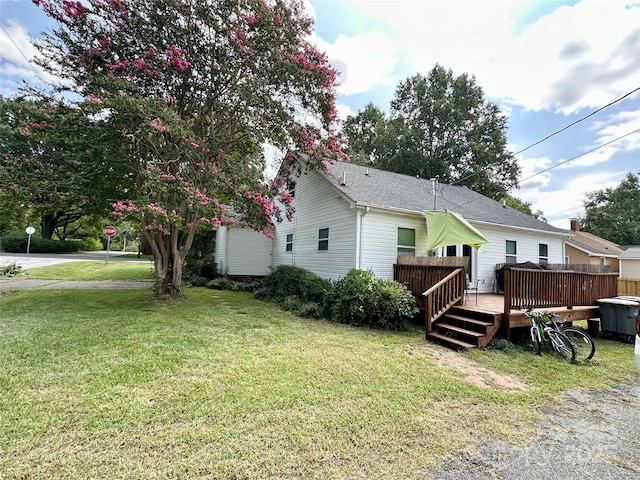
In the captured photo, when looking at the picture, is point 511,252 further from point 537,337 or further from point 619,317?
point 537,337

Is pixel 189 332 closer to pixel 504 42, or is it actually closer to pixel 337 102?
pixel 337 102

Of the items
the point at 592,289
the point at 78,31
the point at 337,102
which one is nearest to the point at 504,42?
the point at 337,102

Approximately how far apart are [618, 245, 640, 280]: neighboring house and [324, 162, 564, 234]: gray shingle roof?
646 inches

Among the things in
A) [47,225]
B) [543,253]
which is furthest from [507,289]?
[47,225]

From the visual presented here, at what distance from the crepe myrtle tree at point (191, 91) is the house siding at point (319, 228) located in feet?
4.96

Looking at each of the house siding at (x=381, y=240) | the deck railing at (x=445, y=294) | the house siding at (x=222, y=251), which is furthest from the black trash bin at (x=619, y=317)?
the house siding at (x=222, y=251)

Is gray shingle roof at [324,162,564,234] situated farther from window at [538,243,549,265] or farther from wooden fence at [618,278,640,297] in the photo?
wooden fence at [618,278,640,297]

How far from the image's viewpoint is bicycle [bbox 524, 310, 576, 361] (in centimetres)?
555

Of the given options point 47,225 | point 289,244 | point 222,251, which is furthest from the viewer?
point 47,225

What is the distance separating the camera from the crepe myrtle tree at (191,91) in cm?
767

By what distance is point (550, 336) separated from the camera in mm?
5605

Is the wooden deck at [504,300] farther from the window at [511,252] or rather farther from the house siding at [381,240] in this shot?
the window at [511,252]

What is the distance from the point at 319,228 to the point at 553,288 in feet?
23.3

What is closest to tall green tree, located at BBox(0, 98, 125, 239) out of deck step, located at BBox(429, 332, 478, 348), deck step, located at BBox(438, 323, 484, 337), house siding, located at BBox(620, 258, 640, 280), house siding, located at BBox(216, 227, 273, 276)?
house siding, located at BBox(216, 227, 273, 276)
